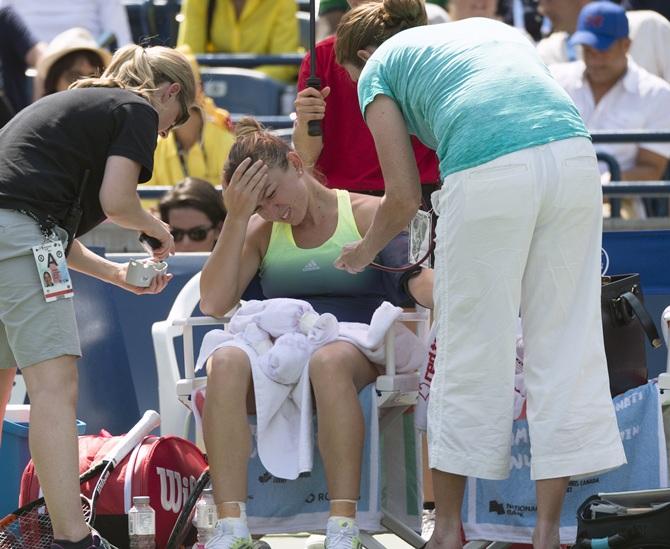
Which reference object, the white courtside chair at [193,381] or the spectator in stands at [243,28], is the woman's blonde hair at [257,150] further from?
the spectator in stands at [243,28]

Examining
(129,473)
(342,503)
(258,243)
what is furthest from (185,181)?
(342,503)

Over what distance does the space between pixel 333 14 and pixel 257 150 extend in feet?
9.33

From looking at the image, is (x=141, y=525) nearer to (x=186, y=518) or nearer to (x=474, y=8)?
(x=186, y=518)

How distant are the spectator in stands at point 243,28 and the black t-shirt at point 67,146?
4.37 meters

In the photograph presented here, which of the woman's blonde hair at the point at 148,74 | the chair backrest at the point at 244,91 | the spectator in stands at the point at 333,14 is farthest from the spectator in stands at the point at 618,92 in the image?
the woman's blonde hair at the point at 148,74

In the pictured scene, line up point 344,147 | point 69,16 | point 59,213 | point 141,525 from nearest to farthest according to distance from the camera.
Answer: point 59,213
point 141,525
point 344,147
point 69,16

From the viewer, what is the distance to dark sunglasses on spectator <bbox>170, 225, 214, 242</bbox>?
6500 mm

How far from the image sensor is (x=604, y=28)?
24.9ft

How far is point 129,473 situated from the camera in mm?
4617

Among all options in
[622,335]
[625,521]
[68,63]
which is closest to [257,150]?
[622,335]

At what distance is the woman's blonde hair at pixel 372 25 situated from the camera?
14.8 feet

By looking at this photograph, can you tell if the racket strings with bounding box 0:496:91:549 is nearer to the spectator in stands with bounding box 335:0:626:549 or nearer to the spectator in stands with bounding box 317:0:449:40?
the spectator in stands with bounding box 335:0:626:549

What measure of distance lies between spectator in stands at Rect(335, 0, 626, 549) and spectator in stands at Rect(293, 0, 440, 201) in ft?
3.26

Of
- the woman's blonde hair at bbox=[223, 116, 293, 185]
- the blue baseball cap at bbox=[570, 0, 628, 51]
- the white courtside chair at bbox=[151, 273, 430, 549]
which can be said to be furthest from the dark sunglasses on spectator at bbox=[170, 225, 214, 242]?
the blue baseball cap at bbox=[570, 0, 628, 51]
